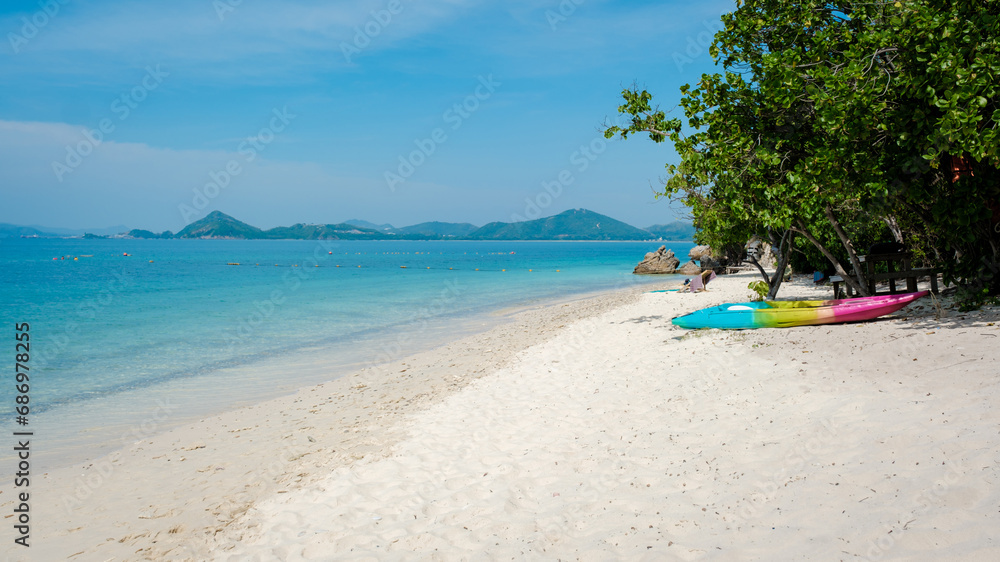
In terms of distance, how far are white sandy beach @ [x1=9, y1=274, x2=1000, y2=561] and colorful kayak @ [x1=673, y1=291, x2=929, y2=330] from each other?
375 millimetres

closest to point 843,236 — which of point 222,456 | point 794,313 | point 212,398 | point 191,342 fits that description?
point 794,313

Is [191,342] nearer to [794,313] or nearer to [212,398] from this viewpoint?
[212,398]

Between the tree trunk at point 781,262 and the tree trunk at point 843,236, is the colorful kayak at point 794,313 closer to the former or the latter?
the tree trunk at point 843,236

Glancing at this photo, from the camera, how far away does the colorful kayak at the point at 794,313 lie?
10836mm

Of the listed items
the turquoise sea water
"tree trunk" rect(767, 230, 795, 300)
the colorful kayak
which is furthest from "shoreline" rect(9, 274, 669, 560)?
"tree trunk" rect(767, 230, 795, 300)

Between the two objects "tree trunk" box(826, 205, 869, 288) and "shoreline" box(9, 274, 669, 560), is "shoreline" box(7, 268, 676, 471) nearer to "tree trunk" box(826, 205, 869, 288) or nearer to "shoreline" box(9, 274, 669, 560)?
"shoreline" box(9, 274, 669, 560)

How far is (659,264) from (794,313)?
3913 cm

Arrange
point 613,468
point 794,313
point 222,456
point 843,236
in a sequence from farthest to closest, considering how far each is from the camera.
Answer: point 843,236 → point 794,313 → point 222,456 → point 613,468

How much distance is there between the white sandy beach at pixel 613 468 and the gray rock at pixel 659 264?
39.0 meters

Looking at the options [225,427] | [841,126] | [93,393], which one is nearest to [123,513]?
[225,427]

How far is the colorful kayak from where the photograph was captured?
10836mm

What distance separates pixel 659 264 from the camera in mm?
49656

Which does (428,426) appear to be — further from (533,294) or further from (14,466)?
(533,294)

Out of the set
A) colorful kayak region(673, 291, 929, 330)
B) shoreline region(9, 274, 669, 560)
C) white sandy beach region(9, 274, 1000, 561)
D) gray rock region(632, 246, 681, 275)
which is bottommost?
shoreline region(9, 274, 669, 560)
